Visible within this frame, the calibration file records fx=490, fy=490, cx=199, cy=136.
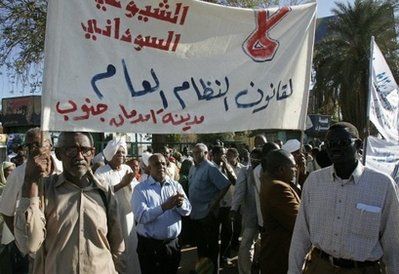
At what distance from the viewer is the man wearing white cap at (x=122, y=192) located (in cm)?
511

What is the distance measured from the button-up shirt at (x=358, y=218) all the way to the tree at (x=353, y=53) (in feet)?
73.4

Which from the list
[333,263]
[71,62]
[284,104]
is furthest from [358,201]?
[71,62]

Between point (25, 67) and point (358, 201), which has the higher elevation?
point (25, 67)

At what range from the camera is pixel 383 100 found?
5121 mm

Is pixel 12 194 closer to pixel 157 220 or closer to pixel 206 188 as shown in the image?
pixel 157 220

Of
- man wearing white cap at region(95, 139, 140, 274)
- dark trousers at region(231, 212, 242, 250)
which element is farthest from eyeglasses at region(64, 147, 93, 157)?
dark trousers at region(231, 212, 242, 250)

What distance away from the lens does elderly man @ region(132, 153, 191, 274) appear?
15.4ft

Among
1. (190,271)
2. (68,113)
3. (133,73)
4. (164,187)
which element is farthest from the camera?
(190,271)

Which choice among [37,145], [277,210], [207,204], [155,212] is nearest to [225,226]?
[207,204]

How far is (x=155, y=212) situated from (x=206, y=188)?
1.72m

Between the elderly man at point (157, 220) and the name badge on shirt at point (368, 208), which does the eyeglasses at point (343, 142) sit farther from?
the elderly man at point (157, 220)

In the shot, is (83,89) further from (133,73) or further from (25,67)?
(25,67)

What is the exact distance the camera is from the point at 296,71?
4324 millimetres

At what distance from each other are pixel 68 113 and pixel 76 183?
523mm
